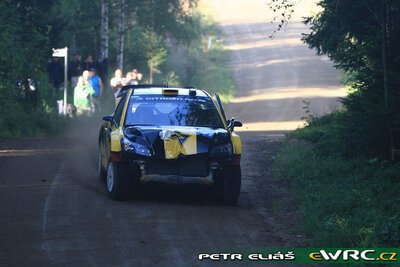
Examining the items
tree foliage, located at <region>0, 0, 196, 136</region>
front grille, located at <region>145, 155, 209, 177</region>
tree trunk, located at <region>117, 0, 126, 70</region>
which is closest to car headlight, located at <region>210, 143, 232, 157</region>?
front grille, located at <region>145, 155, 209, 177</region>

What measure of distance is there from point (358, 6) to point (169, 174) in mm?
5886

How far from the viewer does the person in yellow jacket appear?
1109 inches

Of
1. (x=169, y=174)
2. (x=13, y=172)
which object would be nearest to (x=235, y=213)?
(x=169, y=174)

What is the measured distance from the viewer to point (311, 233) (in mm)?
12180

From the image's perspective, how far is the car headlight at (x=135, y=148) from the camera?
13.9 metres

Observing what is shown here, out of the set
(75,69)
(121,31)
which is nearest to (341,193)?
(75,69)

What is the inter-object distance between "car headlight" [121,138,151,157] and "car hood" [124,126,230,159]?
0.18 feet

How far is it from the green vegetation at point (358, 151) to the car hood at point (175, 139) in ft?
5.35

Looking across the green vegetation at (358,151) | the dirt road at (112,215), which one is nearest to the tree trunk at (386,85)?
the green vegetation at (358,151)

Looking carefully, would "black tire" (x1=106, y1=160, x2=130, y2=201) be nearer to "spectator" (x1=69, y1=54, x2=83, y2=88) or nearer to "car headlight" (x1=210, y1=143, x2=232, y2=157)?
"car headlight" (x1=210, y1=143, x2=232, y2=157)

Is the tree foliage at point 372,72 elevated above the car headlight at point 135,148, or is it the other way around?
the tree foliage at point 372,72

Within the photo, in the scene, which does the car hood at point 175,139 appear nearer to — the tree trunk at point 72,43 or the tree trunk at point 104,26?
the tree trunk at point 104,26

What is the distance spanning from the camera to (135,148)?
1395 cm

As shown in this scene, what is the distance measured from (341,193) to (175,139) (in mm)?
2651
